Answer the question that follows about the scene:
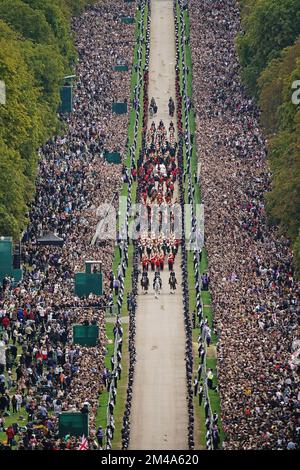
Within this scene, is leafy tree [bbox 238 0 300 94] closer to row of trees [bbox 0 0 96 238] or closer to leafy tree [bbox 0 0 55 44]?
row of trees [bbox 0 0 96 238]

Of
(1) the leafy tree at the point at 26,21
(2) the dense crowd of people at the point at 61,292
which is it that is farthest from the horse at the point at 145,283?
(1) the leafy tree at the point at 26,21

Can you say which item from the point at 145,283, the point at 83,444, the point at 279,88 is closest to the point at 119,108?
the point at 279,88

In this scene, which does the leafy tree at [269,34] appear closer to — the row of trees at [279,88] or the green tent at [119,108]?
the row of trees at [279,88]

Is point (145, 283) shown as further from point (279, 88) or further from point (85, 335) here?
point (279, 88)

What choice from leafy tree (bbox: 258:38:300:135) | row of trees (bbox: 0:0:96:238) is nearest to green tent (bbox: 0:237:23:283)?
row of trees (bbox: 0:0:96:238)

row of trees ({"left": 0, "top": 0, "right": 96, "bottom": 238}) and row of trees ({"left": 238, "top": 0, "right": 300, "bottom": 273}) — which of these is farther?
row of trees ({"left": 0, "top": 0, "right": 96, "bottom": 238})

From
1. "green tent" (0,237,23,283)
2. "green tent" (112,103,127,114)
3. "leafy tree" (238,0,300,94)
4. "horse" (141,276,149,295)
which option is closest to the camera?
"green tent" (0,237,23,283)
